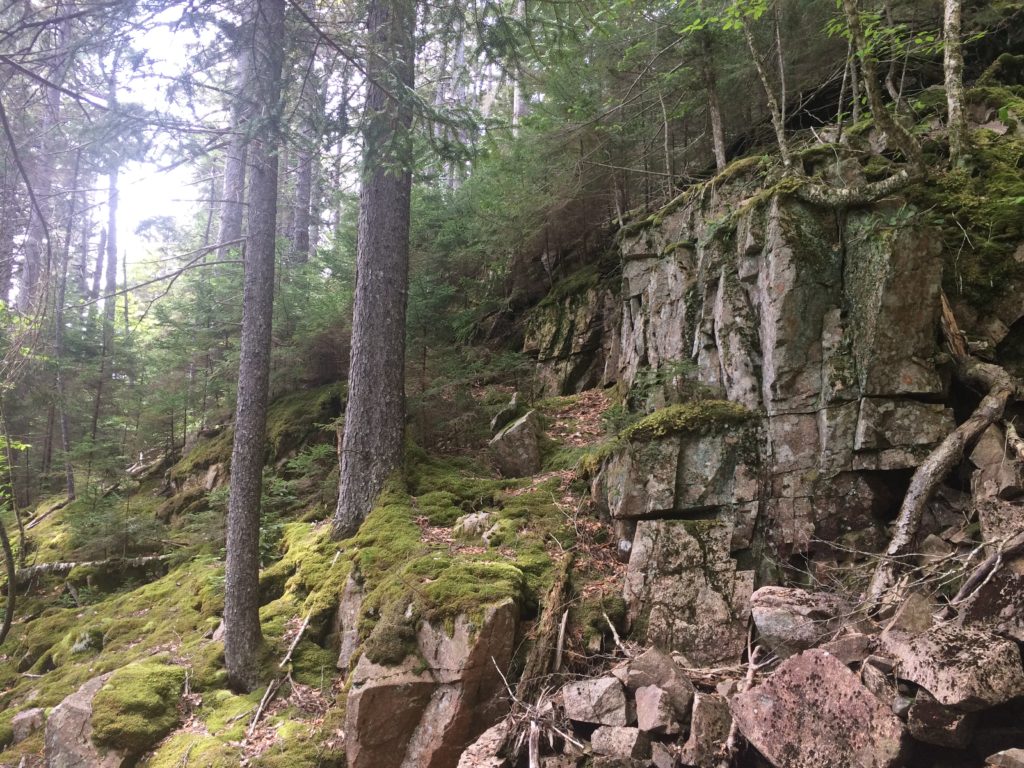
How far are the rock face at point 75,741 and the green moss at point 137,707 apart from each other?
81 millimetres

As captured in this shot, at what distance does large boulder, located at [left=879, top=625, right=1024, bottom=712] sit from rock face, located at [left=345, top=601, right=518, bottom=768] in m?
3.04

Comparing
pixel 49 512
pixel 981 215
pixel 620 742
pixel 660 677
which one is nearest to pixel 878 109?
pixel 981 215

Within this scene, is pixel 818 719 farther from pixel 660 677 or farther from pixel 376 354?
pixel 376 354

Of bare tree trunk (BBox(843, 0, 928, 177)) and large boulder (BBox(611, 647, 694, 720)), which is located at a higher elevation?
bare tree trunk (BBox(843, 0, 928, 177))

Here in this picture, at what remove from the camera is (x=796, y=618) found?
4.39 meters

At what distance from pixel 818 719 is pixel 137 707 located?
21.1 ft

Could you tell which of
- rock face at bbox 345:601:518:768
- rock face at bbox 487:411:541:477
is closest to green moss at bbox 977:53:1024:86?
rock face at bbox 487:411:541:477

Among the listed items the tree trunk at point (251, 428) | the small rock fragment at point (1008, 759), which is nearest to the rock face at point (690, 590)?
the small rock fragment at point (1008, 759)

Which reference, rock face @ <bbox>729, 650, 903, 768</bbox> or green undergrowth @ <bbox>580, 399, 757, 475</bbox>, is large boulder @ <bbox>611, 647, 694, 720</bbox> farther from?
green undergrowth @ <bbox>580, 399, 757, 475</bbox>

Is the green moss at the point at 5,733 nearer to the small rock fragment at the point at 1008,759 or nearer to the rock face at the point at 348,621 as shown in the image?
the rock face at the point at 348,621

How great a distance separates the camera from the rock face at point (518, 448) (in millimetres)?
8352

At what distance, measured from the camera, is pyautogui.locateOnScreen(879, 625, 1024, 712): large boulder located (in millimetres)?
2986

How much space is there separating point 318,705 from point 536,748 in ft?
9.14

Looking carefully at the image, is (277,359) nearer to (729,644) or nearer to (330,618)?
(330,618)
